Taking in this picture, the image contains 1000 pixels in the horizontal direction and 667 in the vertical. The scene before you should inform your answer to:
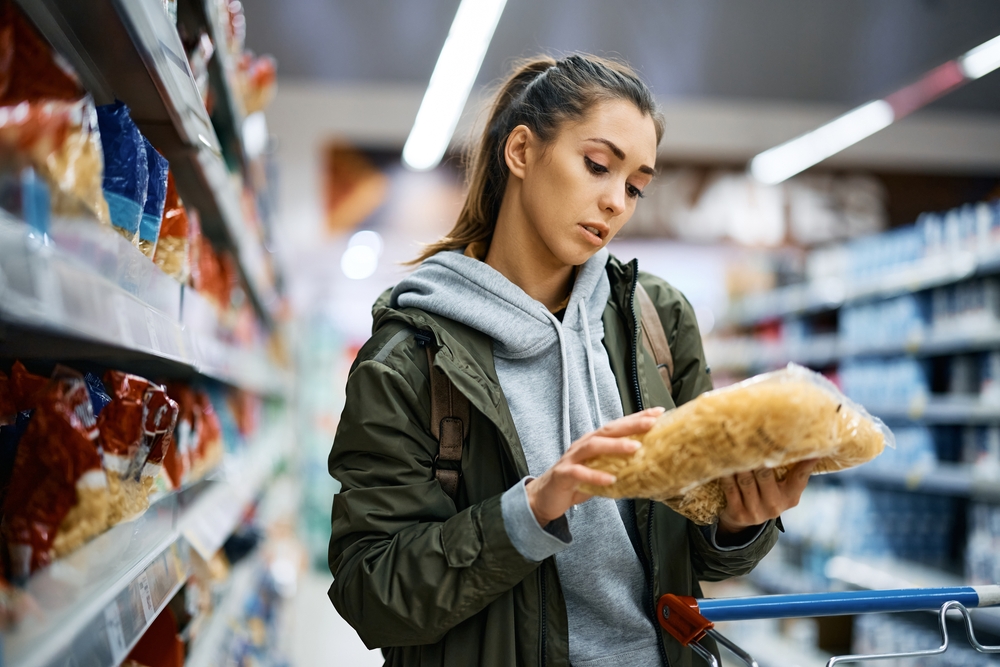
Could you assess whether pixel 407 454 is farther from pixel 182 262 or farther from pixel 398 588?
pixel 182 262

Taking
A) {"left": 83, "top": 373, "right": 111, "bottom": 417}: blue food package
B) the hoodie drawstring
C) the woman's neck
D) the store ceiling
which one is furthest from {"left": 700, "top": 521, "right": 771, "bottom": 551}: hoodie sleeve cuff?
the store ceiling

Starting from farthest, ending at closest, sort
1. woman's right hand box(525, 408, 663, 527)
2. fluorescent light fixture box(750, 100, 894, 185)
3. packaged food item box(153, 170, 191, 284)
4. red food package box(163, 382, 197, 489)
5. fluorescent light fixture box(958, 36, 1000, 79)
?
1. fluorescent light fixture box(750, 100, 894, 185)
2. fluorescent light fixture box(958, 36, 1000, 79)
3. red food package box(163, 382, 197, 489)
4. packaged food item box(153, 170, 191, 284)
5. woman's right hand box(525, 408, 663, 527)

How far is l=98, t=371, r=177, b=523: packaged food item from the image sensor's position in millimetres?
1122

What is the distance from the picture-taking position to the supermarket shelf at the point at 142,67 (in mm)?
1121

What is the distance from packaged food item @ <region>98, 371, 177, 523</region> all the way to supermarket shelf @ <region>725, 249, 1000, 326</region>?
11.9 ft

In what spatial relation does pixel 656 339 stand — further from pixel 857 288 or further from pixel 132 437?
pixel 857 288

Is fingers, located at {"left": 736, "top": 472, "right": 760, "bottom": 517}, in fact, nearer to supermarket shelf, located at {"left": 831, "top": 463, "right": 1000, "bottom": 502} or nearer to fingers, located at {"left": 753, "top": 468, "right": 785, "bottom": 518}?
fingers, located at {"left": 753, "top": 468, "right": 785, "bottom": 518}

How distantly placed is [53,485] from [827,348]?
195 inches

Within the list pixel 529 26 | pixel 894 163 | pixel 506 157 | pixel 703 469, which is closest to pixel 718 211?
pixel 894 163

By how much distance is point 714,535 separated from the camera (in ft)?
4.45

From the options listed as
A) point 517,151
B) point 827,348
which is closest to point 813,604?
point 517,151

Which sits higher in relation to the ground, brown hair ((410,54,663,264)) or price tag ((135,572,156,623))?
brown hair ((410,54,663,264))

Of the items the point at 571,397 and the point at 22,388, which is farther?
the point at 571,397

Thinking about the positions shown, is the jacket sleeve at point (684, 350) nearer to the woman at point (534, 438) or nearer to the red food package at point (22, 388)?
the woman at point (534, 438)
